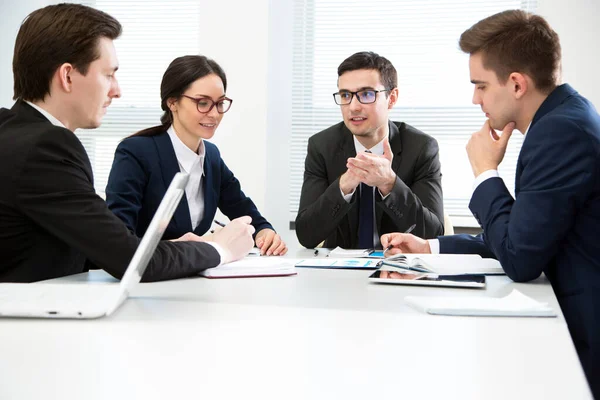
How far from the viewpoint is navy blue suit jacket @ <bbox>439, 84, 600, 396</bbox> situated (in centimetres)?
164

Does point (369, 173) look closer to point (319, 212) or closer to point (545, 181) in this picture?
point (319, 212)

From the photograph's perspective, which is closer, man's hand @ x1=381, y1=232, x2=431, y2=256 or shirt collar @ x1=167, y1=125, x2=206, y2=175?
man's hand @ x1=381, y1=232, x2=431, y2=256

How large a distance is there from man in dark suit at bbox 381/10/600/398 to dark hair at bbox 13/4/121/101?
119 cm

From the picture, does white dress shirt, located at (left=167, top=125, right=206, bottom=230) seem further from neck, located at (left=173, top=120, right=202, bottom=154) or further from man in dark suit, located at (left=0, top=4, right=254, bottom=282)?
man in dark suit, located at (left=0, top=4, right=254, bottom=282)

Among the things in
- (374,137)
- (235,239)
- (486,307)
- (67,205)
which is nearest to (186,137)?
(374,137)

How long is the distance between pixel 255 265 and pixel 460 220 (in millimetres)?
2740

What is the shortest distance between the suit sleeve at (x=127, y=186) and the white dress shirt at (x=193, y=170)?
0.21 meters

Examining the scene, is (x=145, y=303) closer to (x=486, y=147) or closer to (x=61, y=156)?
(x=61, y=156)

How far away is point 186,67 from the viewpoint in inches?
117

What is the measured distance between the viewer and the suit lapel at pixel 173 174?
272 centimetres

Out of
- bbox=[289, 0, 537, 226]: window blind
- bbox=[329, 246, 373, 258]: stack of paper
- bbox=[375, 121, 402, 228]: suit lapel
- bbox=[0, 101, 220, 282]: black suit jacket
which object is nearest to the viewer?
bbox=[0, 101, 220, 282]: black suit jacket

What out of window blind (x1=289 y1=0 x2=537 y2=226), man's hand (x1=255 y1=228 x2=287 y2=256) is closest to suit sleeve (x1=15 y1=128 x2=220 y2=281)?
man's hand (x1=255 y1=228 x2=287 y2=256)

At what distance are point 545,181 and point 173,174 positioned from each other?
1.59m

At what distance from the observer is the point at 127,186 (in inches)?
103
